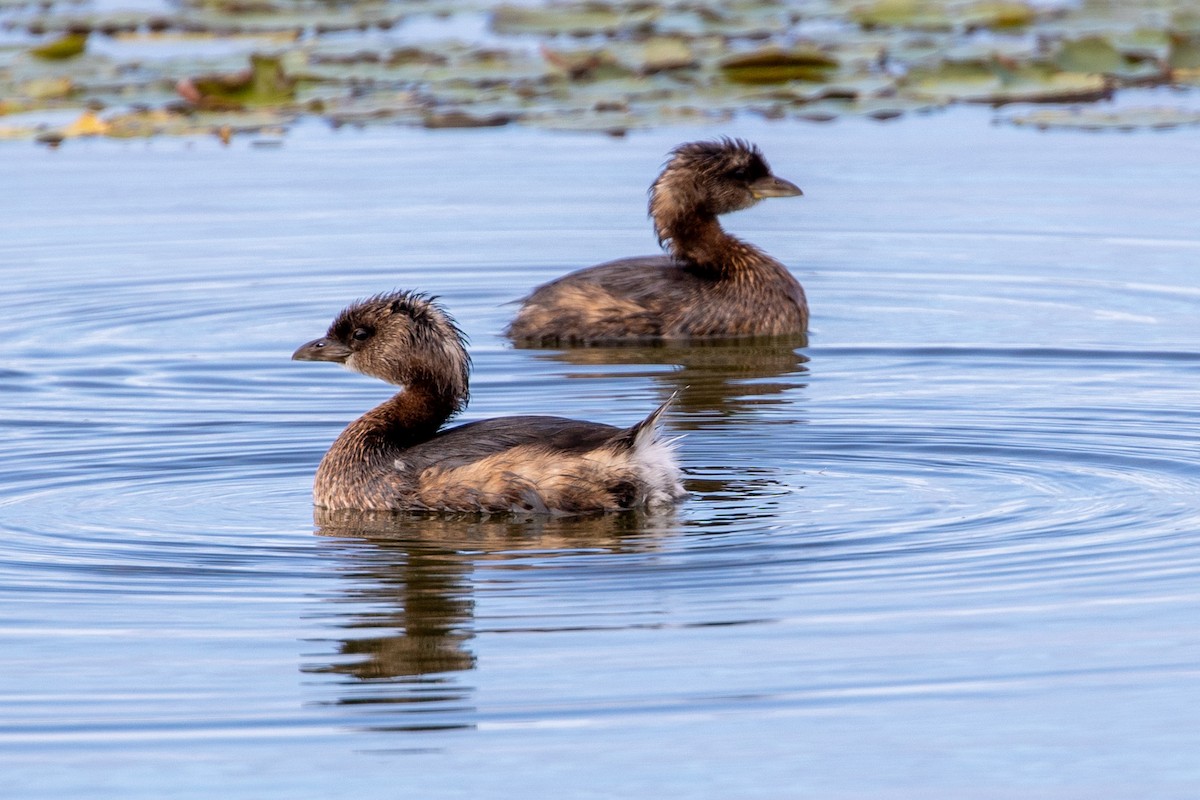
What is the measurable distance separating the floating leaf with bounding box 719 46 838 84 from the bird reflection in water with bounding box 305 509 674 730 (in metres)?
11.1

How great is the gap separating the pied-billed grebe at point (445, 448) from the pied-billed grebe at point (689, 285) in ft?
10.4

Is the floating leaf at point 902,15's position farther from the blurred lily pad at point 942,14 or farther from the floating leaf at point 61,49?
the floating leaf at point 61,49

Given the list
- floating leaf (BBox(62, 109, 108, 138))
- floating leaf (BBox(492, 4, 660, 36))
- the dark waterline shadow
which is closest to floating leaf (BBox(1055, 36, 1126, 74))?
floating leaf (BBox(492, 4, 660, 36))

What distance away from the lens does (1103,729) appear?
553 cm

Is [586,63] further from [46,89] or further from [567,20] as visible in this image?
[46,89]

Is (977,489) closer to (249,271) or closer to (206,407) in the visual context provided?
(206,407)

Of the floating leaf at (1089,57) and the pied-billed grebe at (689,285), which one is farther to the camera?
the floating leaf at (1089,57)

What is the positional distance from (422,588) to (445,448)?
1.17m

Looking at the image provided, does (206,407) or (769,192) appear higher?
(769,192)

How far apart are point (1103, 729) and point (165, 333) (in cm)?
734

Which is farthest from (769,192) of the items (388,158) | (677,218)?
(388,158)

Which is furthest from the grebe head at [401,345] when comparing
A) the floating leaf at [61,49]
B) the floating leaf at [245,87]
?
the floating leaf at [61,49]

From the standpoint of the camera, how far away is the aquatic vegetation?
1775 cm

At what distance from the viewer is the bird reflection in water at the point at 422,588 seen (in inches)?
235
